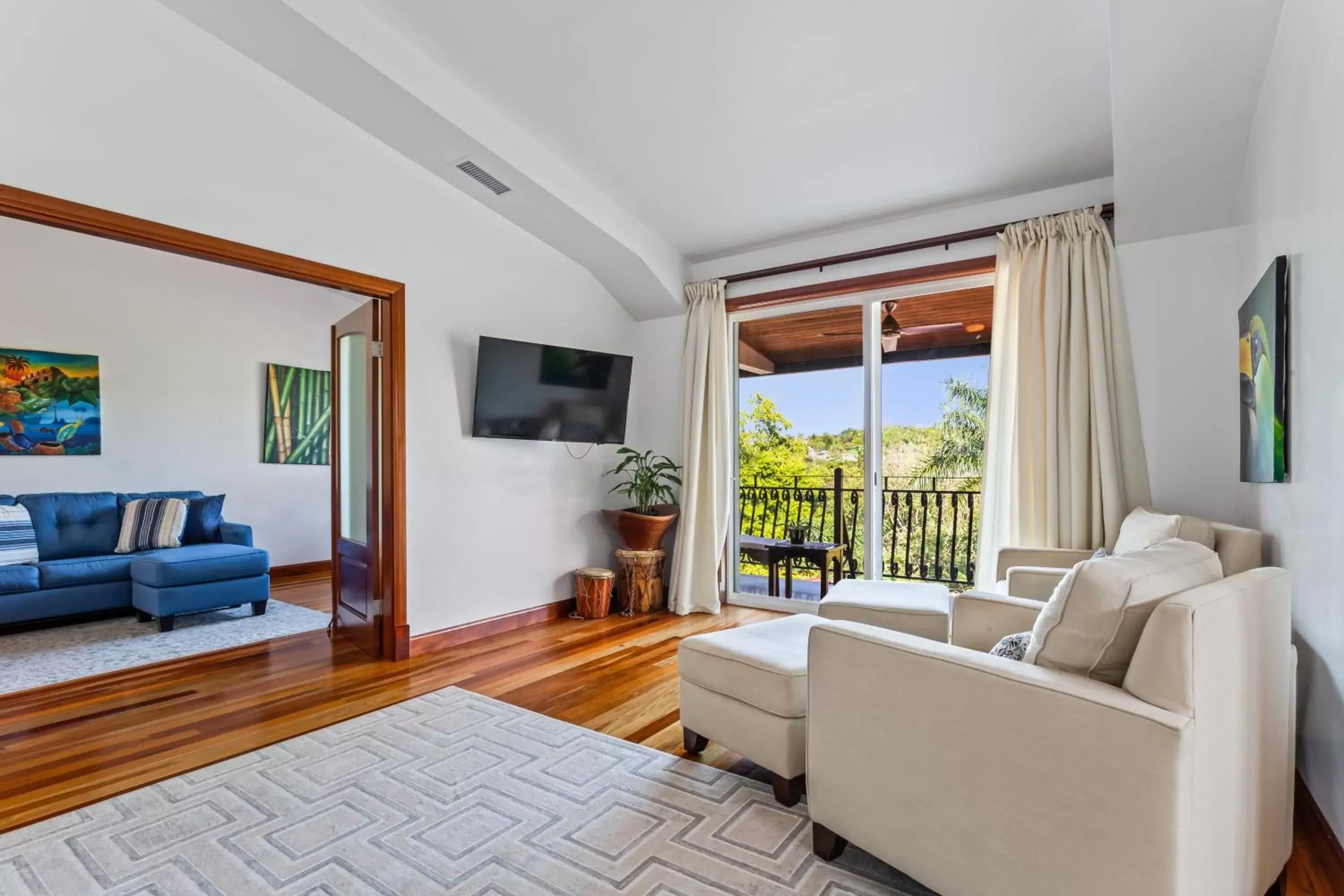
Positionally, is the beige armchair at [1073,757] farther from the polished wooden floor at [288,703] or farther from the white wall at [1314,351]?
the polished wooden floor at [288,703]

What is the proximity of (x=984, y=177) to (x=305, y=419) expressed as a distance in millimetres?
6019

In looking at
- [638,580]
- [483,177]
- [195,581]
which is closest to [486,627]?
[638,580]

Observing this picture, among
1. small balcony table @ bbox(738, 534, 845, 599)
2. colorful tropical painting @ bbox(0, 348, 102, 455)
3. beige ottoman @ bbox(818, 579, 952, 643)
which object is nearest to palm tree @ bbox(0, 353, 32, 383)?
colorful tropical painting @ bbox(0, 348, 102, 455)

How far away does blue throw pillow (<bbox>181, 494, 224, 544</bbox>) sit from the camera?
4.97 m

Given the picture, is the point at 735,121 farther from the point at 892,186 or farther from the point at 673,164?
the point at 892,186

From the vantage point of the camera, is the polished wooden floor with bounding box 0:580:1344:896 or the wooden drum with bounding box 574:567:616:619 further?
the wooden drum with bounding box 574:567:616:619

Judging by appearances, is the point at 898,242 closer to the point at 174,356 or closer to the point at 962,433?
the point at 962,433

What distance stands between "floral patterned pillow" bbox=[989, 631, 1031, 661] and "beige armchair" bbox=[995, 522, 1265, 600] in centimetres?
69

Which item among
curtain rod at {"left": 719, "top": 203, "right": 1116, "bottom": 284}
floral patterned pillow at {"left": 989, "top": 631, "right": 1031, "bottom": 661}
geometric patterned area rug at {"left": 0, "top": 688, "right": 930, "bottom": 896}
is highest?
curtain rod at {"left": 719, "top": 203, "right": 1116, "bottom": 284}

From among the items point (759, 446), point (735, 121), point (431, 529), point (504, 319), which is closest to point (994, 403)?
point (759, 446)

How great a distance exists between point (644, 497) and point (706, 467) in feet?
1.62

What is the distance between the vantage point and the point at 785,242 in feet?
15.1

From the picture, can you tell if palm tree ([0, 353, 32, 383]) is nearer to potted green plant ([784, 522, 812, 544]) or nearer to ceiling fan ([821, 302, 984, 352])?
potted green plant ([784, 522, 812, 544])

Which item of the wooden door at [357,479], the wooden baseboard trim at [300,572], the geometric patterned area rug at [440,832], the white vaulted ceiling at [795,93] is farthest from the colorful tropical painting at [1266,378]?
the wooden baseboard trim at [300,572]
